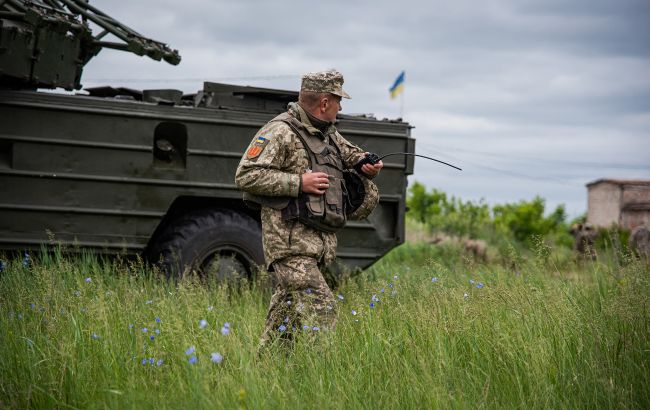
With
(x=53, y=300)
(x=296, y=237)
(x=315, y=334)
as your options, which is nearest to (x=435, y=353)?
(x=315, y=334)

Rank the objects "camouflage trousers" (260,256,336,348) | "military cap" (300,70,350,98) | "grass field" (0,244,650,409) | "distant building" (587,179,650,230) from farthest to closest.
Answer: "distant building" (587,179,650,230) → "military cap" (300,70,350,98) → "camouflage trousers" (260,256,336,348) → "grass field" (0,244,650,409)

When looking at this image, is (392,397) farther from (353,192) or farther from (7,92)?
(7,92)

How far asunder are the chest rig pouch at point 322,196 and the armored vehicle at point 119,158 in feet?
8.45

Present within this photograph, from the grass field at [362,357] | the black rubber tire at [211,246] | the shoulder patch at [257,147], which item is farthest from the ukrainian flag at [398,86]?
the shoulder patch at [257,147]

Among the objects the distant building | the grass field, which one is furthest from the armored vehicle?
the distant building

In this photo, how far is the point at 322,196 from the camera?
502cm

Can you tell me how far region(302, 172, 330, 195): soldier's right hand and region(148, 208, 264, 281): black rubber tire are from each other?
9.13ft

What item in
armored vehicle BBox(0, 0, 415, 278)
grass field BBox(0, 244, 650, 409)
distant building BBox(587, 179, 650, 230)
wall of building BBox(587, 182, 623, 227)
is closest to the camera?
grass field BBox(0, 244, 650, 409)

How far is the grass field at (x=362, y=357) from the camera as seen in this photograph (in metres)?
4.05

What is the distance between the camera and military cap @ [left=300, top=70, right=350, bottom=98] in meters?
5.07

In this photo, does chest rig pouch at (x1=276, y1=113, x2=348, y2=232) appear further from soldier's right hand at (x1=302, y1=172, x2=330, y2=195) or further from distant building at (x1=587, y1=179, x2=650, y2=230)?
distant building at (x1=587, y1=179, x2=650, y2=230)

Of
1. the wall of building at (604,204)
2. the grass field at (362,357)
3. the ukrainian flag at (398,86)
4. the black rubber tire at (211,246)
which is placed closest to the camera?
the grass field at (362,357)

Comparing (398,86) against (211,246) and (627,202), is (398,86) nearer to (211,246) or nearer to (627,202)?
(627,202)

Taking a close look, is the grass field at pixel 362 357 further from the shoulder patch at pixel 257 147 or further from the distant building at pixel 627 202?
the distant building at pixel 627 202
